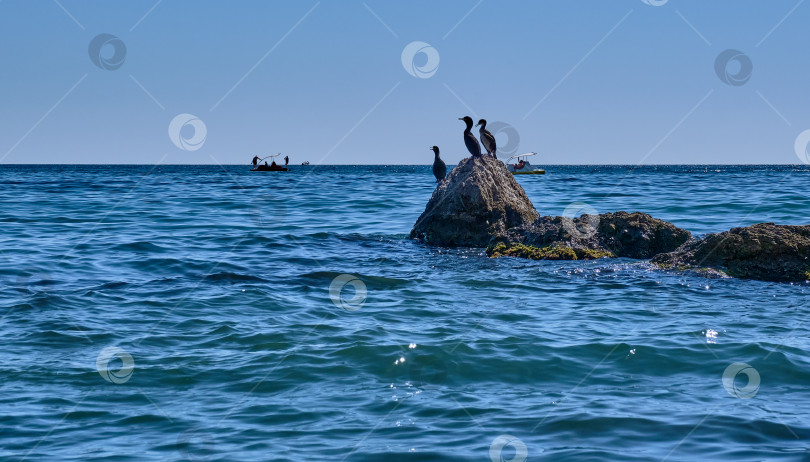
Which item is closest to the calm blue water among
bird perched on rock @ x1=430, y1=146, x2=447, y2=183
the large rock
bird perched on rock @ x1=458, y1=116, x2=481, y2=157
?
the large rock

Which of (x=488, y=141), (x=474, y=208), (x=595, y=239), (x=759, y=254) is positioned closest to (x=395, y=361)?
(x=759, y=254)

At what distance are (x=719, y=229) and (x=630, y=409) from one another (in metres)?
12.7

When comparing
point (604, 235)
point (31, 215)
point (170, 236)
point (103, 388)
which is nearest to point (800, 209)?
point (604, 235)

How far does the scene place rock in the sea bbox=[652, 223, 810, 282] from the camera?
33.5 feet

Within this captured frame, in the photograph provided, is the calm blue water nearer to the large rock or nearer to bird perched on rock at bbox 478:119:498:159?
the large rock

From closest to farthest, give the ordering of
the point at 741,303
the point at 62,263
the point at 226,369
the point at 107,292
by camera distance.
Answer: the point at 226,369 → the point at 741,303 → the point at 107,292 → the point at 62,263

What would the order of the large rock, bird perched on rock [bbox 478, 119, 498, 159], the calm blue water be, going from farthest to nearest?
1. bird perched on rock [bbox 478, 119, 498, 159]
2. the large rock
3. the calm blue water

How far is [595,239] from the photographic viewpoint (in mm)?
12883

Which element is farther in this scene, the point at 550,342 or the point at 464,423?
the point at 550,342

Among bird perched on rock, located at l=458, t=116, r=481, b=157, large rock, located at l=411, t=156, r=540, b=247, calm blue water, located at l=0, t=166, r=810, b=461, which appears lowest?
calm blue water, located at l=0, t=166, r=810, b=461

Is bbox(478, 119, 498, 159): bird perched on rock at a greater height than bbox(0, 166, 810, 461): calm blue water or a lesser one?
greater

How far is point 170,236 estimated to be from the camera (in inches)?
645

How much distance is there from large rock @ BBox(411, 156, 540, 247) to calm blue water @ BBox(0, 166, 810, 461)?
7.51 feet

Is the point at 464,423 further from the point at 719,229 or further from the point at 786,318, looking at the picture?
the point at 719,229
